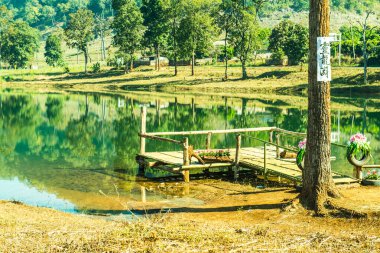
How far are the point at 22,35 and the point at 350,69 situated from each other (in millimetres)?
77922

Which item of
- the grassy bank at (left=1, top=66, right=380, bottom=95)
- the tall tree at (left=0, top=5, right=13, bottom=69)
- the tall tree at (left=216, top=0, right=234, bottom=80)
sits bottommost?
the grassy bank at (left=1, top=66, right=380, bottom=95)

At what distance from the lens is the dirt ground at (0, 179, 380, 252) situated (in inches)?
392

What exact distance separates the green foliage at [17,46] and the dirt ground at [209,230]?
377 ft

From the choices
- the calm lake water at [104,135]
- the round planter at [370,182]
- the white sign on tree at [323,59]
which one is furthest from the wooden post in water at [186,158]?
the white sign on tree at [323,59]

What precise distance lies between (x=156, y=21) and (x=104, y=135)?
5937 cm

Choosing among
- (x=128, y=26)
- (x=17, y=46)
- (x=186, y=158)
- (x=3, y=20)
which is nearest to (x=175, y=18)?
(x=128, y=26)

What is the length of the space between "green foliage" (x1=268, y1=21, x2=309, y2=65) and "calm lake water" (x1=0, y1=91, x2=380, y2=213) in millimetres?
18614

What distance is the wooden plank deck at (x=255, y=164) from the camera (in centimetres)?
1805

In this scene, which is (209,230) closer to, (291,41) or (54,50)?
(291,41)

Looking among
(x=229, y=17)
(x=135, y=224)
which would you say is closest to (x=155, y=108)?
(x=229, y=17)

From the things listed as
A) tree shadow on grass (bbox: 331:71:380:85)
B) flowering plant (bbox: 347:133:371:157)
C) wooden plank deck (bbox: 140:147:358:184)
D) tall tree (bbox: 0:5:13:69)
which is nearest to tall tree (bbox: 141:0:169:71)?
tree shadow on grass (bbox: 331:71:380:85)

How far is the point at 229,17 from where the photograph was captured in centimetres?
8106

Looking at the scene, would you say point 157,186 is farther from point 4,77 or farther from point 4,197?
point 4,77

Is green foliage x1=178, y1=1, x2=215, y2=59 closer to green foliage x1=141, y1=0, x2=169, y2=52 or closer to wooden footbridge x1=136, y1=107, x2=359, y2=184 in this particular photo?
green foliage x1=141, y1=0, x2=169, y2=52
